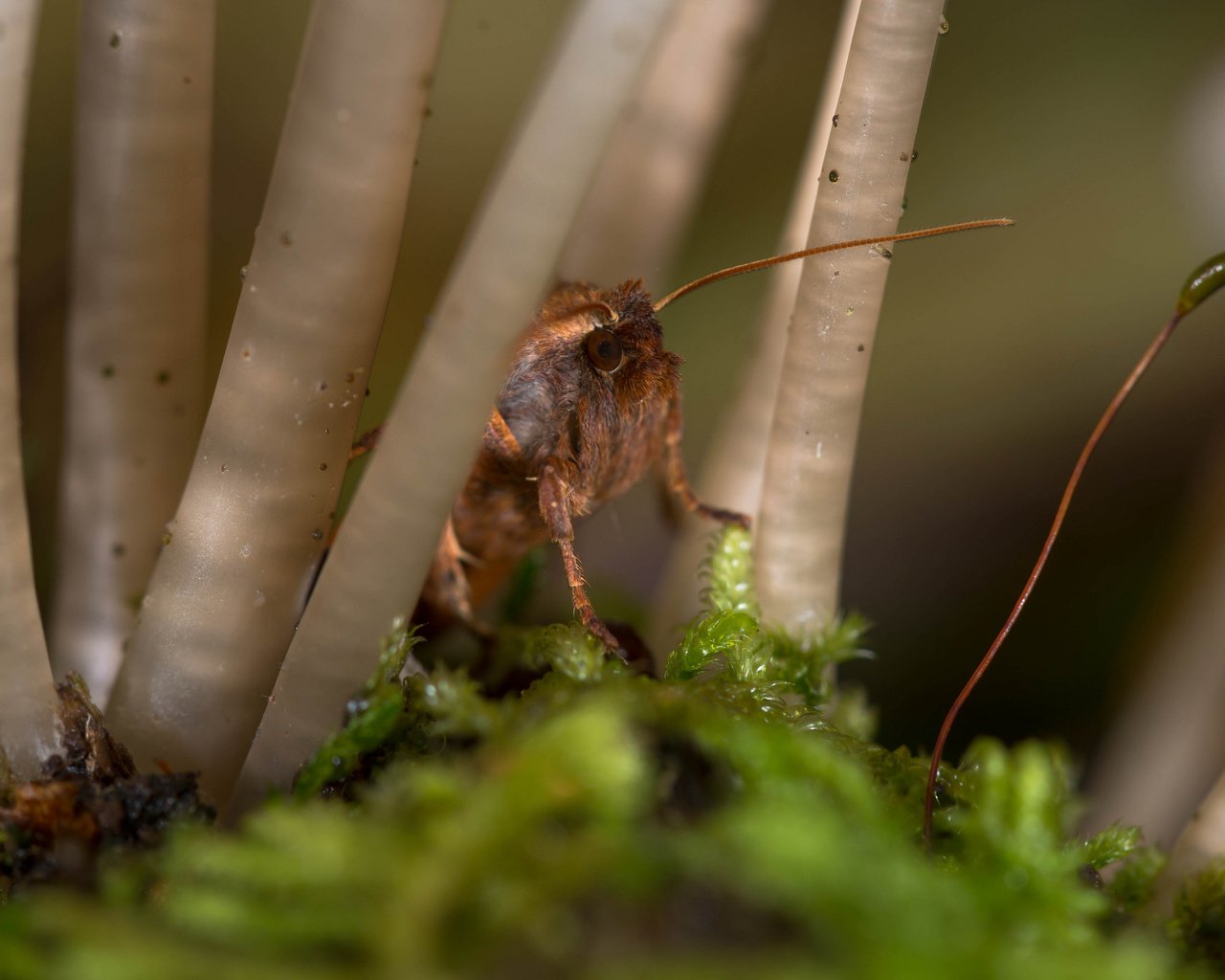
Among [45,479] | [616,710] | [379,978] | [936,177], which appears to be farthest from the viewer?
[936,177]

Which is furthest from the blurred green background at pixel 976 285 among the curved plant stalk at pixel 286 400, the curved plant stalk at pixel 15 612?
the curved plant stalk at pixel 15 612

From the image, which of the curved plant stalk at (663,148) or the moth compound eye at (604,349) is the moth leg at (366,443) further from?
the curved plant stalk at (663,148)

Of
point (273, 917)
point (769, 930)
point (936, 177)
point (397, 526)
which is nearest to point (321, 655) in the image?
point (397, 526)

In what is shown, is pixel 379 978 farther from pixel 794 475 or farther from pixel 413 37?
pixel 794 475

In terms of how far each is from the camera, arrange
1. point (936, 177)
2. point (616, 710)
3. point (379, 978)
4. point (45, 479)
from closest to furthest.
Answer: point (379, 978), point (616, 710), point (45, 479), point (936, 177)

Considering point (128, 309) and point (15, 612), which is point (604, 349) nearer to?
point (128, 309)

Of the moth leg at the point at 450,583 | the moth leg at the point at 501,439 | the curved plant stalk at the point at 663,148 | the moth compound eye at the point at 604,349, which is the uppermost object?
the curved plant stalk at the point at 663,148
